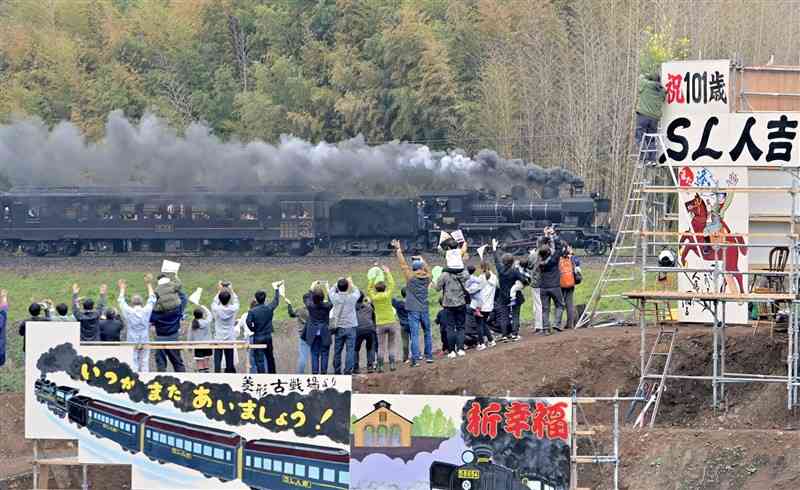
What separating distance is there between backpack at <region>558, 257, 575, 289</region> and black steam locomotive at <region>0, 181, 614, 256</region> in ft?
68.0

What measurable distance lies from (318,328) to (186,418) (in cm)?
477

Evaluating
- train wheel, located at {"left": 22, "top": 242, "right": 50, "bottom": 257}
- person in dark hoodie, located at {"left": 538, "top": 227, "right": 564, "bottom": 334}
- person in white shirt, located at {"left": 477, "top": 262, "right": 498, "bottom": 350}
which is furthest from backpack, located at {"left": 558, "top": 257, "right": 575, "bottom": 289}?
train wheel, located at {"left": 22, "top": 242, "right": 50, "bottom": 257}

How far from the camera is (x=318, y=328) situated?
24.2 m

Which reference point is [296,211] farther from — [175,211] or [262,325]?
[262,325]

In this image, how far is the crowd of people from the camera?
23.9m

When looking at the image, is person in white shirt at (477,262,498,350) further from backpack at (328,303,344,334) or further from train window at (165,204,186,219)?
train window at (165,204,186,219)

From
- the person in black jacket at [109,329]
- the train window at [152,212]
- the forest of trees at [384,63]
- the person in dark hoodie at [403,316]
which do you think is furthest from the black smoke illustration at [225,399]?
the train window at [152,212]

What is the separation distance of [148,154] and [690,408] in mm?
32630

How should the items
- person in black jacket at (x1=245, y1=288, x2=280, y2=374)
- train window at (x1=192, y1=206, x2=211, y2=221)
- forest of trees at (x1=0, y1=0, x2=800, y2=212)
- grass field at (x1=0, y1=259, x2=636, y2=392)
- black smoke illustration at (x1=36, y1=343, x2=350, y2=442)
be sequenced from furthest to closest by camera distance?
1. train window at (x1=192, y1=206, x2=211, y2=221)
2. forest of trees at (x1=0, y1=0, x2=800, y2=212)
3. grass field at (x1=0, y1=259, x2=636, y2=392)
4. person in black jacket at (x1=245, y1=288, x2=280, y2=374)
5. black smoke illustration at (x1=36, y1=343, x2=350, y2=442)

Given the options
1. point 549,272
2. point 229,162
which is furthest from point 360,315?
point 229,162

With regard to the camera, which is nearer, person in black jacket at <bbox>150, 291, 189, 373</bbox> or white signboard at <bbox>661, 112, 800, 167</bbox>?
white signboard at <bbox>661, 112, 800, 167</bbox>

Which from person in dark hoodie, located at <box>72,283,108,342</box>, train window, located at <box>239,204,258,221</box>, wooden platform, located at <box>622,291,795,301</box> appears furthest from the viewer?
train window, located at <box>239,204,258,221</box>

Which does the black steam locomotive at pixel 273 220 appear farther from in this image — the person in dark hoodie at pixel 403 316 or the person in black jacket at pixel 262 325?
the person in black jacket at pixel 262 325

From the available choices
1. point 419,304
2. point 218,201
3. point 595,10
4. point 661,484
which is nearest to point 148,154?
point 218,201
